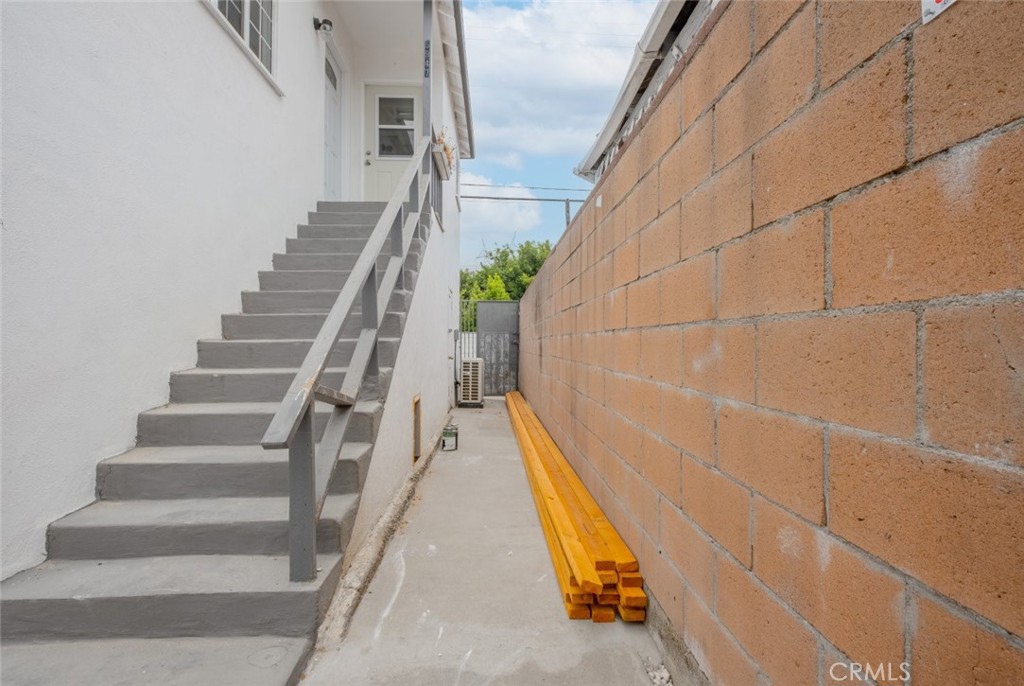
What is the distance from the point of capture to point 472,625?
2158 mm

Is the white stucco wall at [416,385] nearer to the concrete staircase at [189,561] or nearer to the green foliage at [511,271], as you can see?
the concrete staircase at [189,561]

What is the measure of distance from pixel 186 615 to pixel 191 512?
0.53 m

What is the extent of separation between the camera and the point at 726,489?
1470mm

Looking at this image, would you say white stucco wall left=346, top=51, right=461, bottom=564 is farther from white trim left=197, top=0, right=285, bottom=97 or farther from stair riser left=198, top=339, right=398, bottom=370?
white trim left=197, top=0, right=285, bottom=97

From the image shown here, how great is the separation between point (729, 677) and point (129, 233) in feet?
11.3

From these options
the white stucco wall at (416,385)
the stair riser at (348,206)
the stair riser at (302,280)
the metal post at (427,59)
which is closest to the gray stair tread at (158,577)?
the white stucco wall at (416,385)

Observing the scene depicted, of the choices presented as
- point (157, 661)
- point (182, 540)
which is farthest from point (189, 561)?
point (157, 661)

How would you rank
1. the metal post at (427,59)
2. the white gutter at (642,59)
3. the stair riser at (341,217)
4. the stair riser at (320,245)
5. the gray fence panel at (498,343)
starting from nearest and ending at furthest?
the white gutter at (642,59) → the stair riser at (320,245) → the stair riser at (341,217) → the metal post at (427,59) → the gray fence panel at (498,343)

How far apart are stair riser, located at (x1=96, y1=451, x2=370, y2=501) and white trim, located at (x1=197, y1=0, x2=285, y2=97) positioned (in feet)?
10.5

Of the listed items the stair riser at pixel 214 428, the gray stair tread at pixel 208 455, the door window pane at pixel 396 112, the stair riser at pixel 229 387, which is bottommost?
the gray stair tread at pixel 208 455

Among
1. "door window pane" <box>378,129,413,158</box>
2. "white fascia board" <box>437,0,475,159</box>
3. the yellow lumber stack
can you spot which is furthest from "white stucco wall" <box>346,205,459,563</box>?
"white fascia board" <box>437,0,475,159</box>

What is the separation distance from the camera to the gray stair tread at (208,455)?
2475 mm

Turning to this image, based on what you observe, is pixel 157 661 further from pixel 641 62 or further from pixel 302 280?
pixel 641 62

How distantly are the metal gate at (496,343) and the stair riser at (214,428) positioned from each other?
347 inches
